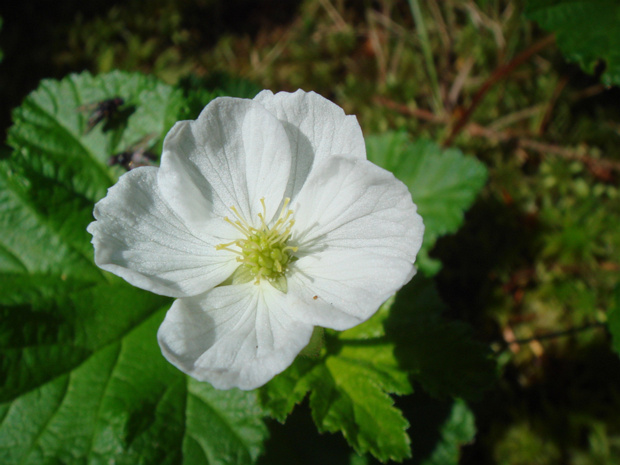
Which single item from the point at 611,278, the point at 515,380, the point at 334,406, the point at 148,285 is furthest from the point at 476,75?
the point at 148,285

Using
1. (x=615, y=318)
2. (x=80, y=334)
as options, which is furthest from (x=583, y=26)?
(x=80, y=334)

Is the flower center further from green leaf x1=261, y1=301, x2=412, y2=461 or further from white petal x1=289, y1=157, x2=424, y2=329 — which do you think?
green leaf x1=261, y1=301, x2=412, y2=461

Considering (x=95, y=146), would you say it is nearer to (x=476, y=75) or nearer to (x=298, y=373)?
(x=298, y=373)

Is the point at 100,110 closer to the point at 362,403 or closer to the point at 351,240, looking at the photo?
the point at 351,240

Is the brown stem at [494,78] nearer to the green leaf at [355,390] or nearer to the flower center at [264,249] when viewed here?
the green leaf at [355,390]

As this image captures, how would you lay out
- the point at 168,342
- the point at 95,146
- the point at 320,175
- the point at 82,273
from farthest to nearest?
the point at 95,146 < the point at 82,273 < the point at 320,175 < the point at 168,342

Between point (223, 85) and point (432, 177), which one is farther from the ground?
point (223, 85)
